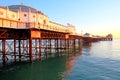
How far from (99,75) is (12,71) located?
456 inches

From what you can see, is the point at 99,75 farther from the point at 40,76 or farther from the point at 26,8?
the point at 26,8

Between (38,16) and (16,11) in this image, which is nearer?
(16,11)

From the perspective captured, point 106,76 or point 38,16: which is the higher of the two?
point 38,16

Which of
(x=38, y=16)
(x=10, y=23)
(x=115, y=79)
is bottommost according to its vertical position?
(x=115, y=79)

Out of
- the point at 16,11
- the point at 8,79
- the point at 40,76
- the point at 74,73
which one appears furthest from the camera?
the point at 16,11

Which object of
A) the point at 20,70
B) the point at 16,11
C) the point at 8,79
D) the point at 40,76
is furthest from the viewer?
the point at 16,11

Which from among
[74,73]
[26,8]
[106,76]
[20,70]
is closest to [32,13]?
[26,8]

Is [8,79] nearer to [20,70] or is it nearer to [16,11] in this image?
[20,70]

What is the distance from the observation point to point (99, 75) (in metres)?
25.3

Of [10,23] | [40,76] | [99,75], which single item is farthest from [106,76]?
[10,23]

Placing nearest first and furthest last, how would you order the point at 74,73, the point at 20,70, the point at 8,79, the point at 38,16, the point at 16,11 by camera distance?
the point at 8,79, the point at 74,73, the point at 20,70, the point at 16,11, the point at 38,16

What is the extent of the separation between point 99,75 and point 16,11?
23.5m

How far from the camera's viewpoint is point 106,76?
81.1ft

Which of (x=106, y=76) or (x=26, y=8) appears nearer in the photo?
(x=106, y=76)
